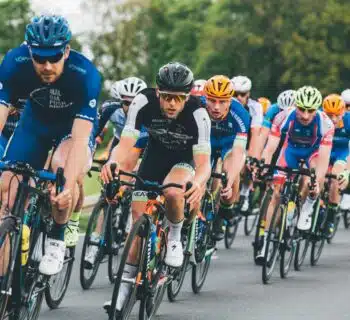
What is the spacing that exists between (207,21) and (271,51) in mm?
11170

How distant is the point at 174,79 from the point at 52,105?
107 centimetres

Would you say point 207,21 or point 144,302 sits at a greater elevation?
point 207,21

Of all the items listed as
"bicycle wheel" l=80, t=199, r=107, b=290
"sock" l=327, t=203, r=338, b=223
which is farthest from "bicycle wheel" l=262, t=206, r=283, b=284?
"sock" l=327, t=203, r=338, b=223

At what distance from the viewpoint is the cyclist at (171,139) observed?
9594mm

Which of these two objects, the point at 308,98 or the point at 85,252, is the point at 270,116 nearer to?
the point at 308,98

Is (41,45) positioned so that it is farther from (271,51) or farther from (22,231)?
(271,51)

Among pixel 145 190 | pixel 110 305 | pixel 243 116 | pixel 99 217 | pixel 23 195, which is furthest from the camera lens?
pixel 243 116

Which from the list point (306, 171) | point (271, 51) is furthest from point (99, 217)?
point (271, 51)

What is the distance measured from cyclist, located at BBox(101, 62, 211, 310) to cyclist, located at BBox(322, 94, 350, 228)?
594 cm

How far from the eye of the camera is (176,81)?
31.5 ft

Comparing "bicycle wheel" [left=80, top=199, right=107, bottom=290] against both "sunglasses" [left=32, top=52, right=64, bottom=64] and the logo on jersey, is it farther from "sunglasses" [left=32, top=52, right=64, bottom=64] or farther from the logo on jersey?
"sunglasses" [left=32, top=52, right=64, bottom=64]

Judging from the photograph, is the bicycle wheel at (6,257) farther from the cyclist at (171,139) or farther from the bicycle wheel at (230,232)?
the bicycle wheel at (230,232)

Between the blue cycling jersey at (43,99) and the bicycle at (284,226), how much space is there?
415 cm

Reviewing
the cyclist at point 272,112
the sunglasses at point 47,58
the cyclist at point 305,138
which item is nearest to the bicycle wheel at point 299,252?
the cyclist at point 305,138
